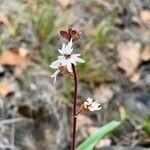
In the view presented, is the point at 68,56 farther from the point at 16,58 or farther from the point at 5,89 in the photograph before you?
the point at 16,58

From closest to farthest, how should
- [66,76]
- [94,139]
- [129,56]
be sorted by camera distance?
1. [94,139]
2. [66,76]
3. [129,56]

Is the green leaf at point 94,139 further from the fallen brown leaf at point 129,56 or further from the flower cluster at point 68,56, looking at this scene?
the fallen brown leaf at point 129,56

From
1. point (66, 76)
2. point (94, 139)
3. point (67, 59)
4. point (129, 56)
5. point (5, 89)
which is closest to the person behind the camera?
point (67, 59)

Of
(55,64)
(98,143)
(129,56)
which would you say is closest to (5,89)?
(98,143)

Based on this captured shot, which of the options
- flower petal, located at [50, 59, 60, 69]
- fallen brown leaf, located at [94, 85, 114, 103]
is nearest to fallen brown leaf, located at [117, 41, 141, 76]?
fallen brown leaf, located at [94, 85, 114, 103]

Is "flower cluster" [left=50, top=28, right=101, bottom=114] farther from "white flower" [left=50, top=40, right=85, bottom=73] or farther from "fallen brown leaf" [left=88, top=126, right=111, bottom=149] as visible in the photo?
"fallen brown leaf" [left=88, top=126, right=111, bottom=149]

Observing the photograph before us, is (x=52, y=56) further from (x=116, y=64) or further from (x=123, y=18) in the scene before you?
(x=123, y=18)

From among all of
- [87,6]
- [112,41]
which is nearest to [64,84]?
[112,41]
